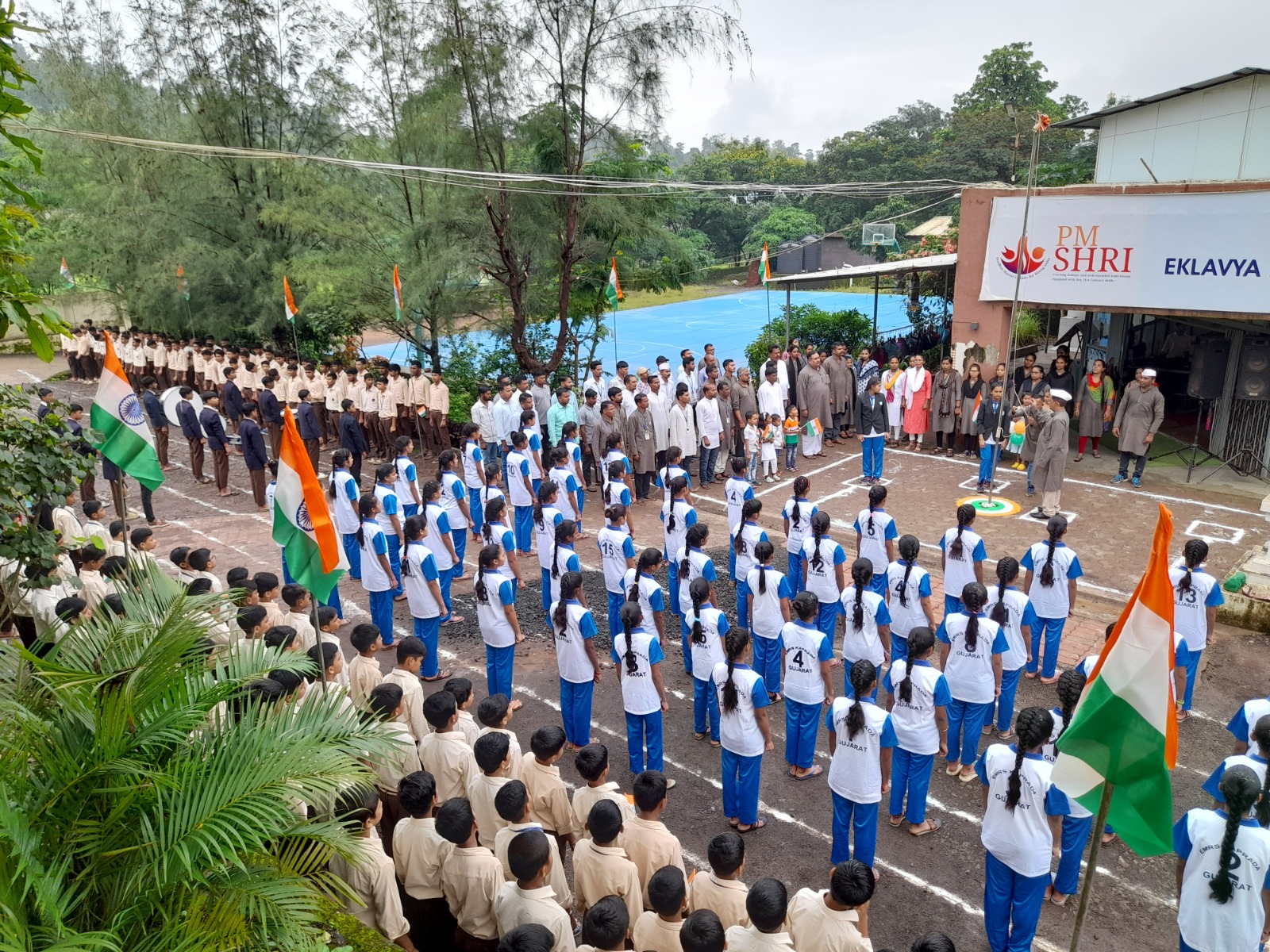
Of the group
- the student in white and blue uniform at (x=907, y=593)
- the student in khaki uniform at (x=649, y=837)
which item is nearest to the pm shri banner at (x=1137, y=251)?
the student in white and blue uniform at (x=907, y=593)

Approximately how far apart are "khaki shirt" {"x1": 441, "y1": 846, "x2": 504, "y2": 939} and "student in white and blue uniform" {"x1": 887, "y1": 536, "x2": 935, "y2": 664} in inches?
148

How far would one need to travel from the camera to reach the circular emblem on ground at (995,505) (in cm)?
1185

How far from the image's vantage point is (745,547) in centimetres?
788

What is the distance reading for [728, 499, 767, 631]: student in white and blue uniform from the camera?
7.64 metres

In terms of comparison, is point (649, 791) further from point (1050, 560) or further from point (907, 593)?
point (1050, 560)

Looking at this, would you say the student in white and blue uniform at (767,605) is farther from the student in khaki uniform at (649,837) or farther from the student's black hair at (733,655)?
the student in khaki uniform at (649,837)

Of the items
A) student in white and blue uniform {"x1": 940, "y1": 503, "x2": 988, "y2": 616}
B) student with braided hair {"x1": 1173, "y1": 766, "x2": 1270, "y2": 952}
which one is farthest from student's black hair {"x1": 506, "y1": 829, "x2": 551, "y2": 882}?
student in white and blue uniform {"x1": 940, "y1": 503, "x2": 988, "y2": 616}

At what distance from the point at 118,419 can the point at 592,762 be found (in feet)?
14.8

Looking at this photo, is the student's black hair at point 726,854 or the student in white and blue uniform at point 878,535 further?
the student in white and blue uniform at point 878,535

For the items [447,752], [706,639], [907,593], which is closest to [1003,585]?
[907,593]

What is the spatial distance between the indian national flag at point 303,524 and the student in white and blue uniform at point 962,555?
4.77 metres

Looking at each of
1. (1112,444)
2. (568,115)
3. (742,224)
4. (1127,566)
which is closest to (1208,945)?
(1127,566)

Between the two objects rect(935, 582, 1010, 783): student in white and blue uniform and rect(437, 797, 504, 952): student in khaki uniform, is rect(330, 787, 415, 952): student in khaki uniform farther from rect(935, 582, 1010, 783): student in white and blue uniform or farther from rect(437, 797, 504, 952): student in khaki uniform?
rect(935, 582, 1010, 783): student in white and blue uniform

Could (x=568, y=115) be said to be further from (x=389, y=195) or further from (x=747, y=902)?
(x=747, y=902)
